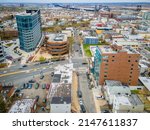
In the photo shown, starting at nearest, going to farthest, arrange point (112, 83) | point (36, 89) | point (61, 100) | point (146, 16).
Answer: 1. point (61, 100)
2. point (112, 83)
3. point (36, 89)
4. point (146, 16)

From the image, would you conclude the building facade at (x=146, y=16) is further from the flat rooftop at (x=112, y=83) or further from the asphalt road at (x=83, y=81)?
the flat rooftop at (x=112, y=83)

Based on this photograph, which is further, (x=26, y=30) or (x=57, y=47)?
(x=26, y=30)

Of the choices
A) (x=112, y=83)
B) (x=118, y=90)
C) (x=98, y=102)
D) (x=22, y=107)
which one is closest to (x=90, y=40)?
(x=112, y=83)

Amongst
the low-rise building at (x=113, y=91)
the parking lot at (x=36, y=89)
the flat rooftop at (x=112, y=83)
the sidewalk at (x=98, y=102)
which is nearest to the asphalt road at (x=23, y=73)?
the parking lot at (x=36, y=89)

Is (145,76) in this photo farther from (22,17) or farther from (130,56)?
(22,17)

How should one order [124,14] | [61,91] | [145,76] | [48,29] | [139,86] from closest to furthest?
[61,91] → [139,86] → [145,76] → [48,29] → [124,14]

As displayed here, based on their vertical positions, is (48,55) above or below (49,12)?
below

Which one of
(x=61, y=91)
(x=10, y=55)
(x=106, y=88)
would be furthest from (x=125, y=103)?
(x=10, y=55)

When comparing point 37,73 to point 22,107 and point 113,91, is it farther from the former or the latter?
point 113,91
